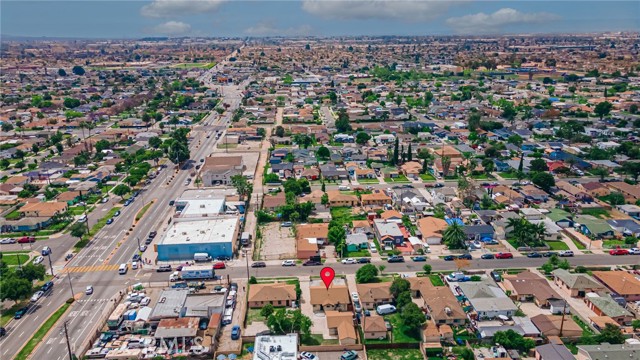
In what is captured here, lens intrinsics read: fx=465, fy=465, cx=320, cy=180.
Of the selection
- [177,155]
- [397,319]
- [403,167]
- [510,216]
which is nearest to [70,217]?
[177,155]

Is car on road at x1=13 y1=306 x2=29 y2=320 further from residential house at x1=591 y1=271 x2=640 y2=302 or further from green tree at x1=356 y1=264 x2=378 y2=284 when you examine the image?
residential house at x1=591 y1=271 x2=640 y2=302

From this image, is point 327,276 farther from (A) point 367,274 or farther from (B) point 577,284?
(B) point 577,284

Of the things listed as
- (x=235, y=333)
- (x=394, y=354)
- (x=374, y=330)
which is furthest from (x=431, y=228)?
(x=235, y=333)

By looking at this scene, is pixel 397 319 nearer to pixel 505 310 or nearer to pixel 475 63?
pixel 505 310

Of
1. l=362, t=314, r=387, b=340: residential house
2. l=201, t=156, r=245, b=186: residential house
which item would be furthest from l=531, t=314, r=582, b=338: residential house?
l=201, t=156, r=245, b=186: residential house

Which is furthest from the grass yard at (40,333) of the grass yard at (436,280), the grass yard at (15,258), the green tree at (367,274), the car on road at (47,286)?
the grass yard at (436,280)
